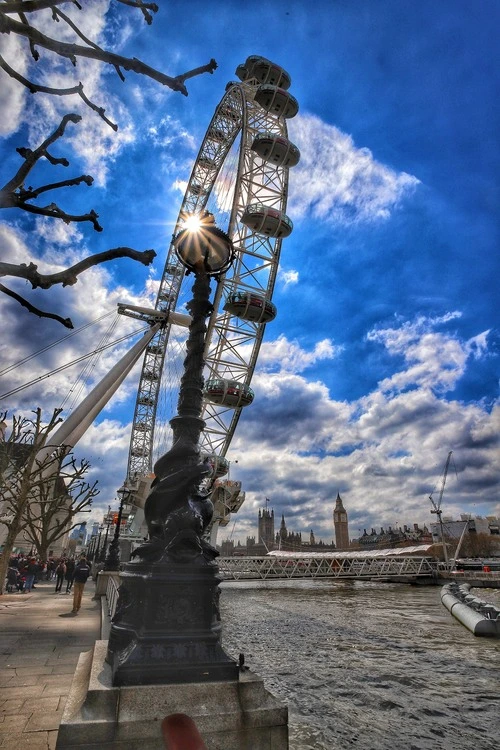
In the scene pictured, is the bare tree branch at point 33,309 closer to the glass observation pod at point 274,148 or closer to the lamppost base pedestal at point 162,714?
the lamppost base pedestal at point 162,714

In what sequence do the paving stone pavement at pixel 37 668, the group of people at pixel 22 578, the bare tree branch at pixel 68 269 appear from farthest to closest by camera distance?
the group of people at pixel 22 578 < the paving stone pavement at pixel 37 668 < the bare tree branch at pixel 68 269

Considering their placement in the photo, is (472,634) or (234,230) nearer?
(472,634)

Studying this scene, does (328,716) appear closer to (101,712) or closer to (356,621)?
(101,712)

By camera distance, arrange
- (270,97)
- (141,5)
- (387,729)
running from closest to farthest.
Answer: (141,5) → (387,729) → (270,97)

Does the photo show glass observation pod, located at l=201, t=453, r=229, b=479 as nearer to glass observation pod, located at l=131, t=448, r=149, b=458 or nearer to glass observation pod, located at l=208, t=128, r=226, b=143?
glass observation pod, located at l=131, t=448, r=149, b=458

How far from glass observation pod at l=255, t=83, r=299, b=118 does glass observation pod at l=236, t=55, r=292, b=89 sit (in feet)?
8.24

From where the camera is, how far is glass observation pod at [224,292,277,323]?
40281mm

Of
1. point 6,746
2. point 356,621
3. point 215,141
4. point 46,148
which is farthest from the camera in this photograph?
point 215,141

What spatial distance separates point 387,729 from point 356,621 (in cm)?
1515

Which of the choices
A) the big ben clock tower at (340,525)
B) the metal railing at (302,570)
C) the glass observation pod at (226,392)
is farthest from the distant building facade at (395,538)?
the glass observation pod at (226,392)

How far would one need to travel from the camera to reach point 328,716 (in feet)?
23.4

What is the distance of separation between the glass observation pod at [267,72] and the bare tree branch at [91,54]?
48.4m

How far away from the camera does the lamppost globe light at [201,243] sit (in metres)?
6.37

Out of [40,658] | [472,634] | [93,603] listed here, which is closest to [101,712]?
[40,658]
